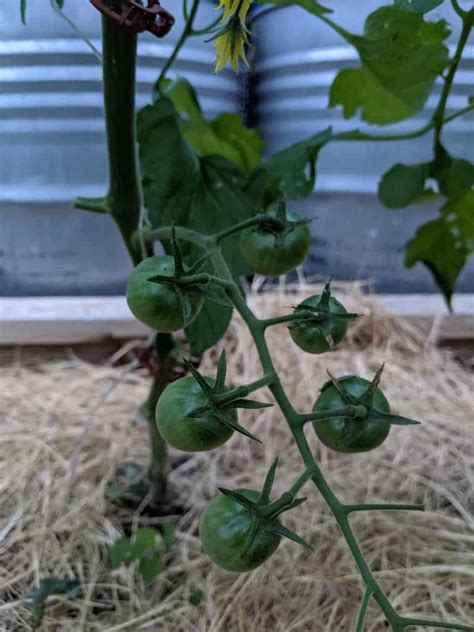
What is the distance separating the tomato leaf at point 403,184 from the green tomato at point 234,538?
45 cm

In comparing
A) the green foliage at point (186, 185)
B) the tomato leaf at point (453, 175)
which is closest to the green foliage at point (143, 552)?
the green foliage at point (186, 185)

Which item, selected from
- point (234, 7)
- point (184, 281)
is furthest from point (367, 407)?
point (234, 7)

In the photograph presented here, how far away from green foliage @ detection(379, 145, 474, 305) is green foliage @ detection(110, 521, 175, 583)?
426 mm

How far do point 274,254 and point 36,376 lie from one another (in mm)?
765

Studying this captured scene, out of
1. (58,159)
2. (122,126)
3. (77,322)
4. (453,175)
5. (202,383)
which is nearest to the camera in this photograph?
(202,383)

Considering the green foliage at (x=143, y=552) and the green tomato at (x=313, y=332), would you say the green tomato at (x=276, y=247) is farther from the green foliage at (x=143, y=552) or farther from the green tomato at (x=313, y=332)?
the green foliage at (x=143, y=552)

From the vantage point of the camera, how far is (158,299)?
371mm

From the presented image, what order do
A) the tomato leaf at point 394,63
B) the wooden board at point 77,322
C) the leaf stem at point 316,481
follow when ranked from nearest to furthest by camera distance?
the leaf stem at point 316,481, the tomato leaf at point 394,63, the wooden board at point 77,322

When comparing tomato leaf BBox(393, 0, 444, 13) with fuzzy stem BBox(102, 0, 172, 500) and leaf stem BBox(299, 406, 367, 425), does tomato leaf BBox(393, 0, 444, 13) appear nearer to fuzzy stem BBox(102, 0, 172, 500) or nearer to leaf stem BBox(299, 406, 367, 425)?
fuzzy stem BBox(102, 0, 172, 500)

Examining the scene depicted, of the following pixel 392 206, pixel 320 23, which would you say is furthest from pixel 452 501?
pixel 320 23

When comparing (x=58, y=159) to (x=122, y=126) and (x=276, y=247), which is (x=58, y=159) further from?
(x=276, y=247)

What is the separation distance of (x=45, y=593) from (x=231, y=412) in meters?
0.40

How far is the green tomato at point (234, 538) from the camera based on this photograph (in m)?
0.33

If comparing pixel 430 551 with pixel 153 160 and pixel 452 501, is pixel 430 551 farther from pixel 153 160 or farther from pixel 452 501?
pixel 153 160
